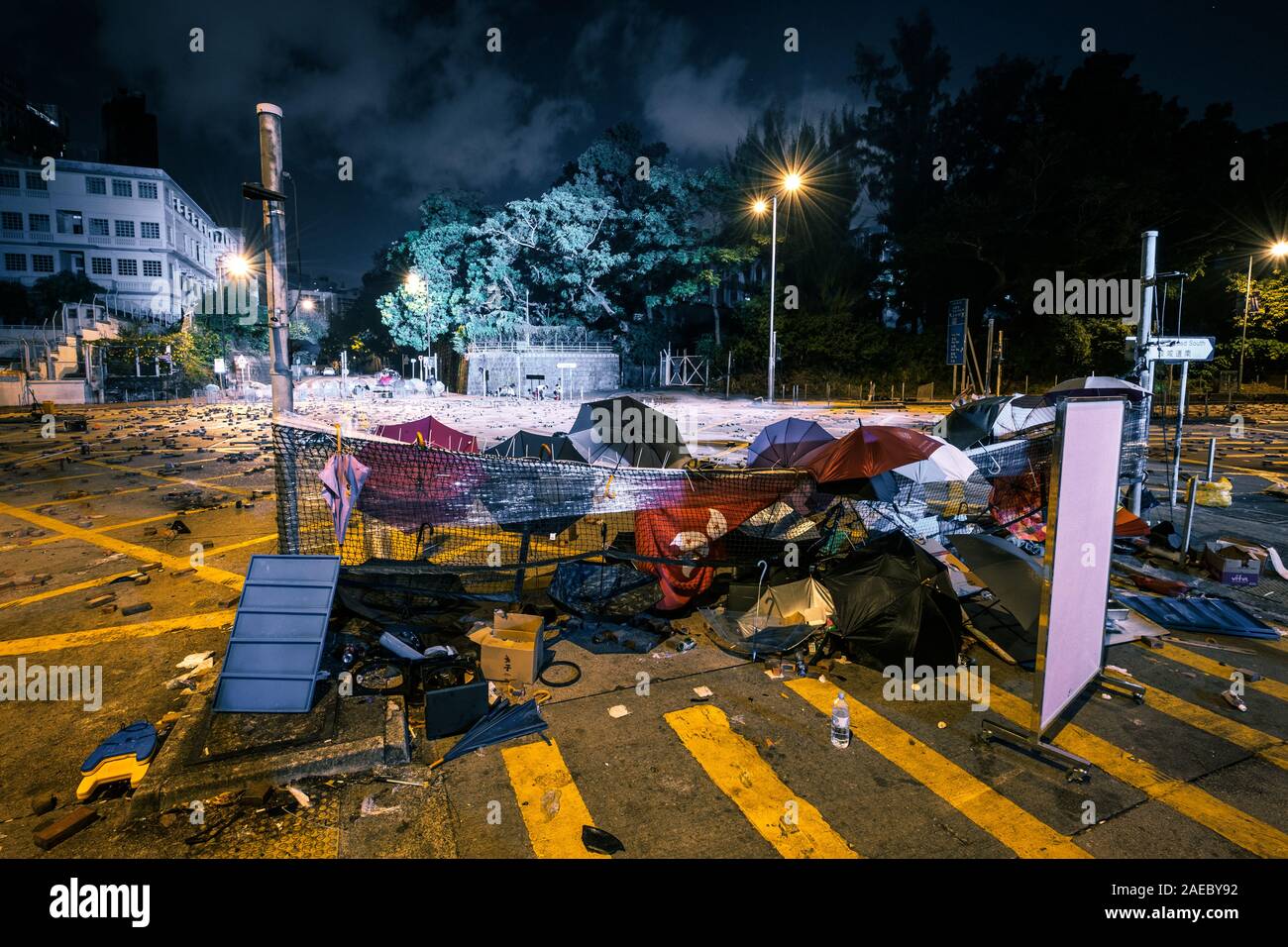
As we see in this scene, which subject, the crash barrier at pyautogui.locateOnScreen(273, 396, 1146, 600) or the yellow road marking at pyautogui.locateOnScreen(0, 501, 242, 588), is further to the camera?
the yellow road marking at pyautogui.locateOnScreen(0, 501, 242, 588)

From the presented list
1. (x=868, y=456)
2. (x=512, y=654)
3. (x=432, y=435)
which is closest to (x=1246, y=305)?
(x=868, y=456)

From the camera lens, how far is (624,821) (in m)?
3.51

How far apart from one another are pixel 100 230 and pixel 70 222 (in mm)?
A: 2023

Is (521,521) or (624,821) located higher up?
(521,521)

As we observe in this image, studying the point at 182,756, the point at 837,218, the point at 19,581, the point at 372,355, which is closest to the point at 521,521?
the point at 182,756

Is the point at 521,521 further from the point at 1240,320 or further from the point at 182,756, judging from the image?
the point at 1240,320

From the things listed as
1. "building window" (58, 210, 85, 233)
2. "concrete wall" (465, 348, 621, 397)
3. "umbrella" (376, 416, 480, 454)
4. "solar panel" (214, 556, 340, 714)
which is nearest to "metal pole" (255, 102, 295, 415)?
"umbrella" (376, 416, 480, 454)

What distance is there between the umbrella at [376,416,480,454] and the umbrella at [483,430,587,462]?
1.13ft

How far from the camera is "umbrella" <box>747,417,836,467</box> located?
943cm

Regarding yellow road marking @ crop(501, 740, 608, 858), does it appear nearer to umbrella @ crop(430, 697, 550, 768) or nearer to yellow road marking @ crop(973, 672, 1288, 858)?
umbrella @ crop(430, 697, 550, 768)

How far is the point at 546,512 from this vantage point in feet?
20.2

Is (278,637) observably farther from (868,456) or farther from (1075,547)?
(868,456)

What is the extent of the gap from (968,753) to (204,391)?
42.5 meters

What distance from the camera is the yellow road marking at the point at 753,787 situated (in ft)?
11.0
